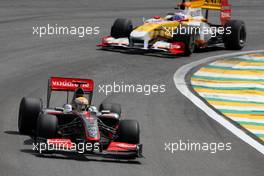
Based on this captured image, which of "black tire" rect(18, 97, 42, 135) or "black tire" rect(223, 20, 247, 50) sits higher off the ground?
"black tire" rect(18, 97, 42, 135)

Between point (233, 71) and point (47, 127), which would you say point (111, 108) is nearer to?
point (47, 127)

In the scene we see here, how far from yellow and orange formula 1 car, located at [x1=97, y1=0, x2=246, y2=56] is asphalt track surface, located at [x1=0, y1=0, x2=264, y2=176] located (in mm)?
383

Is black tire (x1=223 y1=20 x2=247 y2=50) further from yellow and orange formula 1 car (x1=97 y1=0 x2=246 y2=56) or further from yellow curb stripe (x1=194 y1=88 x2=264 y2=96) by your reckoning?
yellow curb stripe (x1=194 y1=88 x2=264 y2=96)

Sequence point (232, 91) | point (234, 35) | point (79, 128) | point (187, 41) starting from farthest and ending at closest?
point (234, 35)
point (187, 41)
point (232, 91)
point (79, 128)

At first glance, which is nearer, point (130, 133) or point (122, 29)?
point (130, 133)

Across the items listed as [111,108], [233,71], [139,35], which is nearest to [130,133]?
[111,108]

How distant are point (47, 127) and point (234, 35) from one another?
49.1 ft

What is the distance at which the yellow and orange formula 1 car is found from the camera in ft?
79.1

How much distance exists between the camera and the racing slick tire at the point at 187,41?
2423 centimetres

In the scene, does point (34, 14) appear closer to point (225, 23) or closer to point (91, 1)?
point (91, 1)

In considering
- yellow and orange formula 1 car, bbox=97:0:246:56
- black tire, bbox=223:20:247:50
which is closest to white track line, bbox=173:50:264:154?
yellow and orange formula 1 car, bbox=97:0:246:56

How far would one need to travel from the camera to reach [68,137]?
13.3 meters

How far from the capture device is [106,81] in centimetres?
1981

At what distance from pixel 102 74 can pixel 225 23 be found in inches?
280
